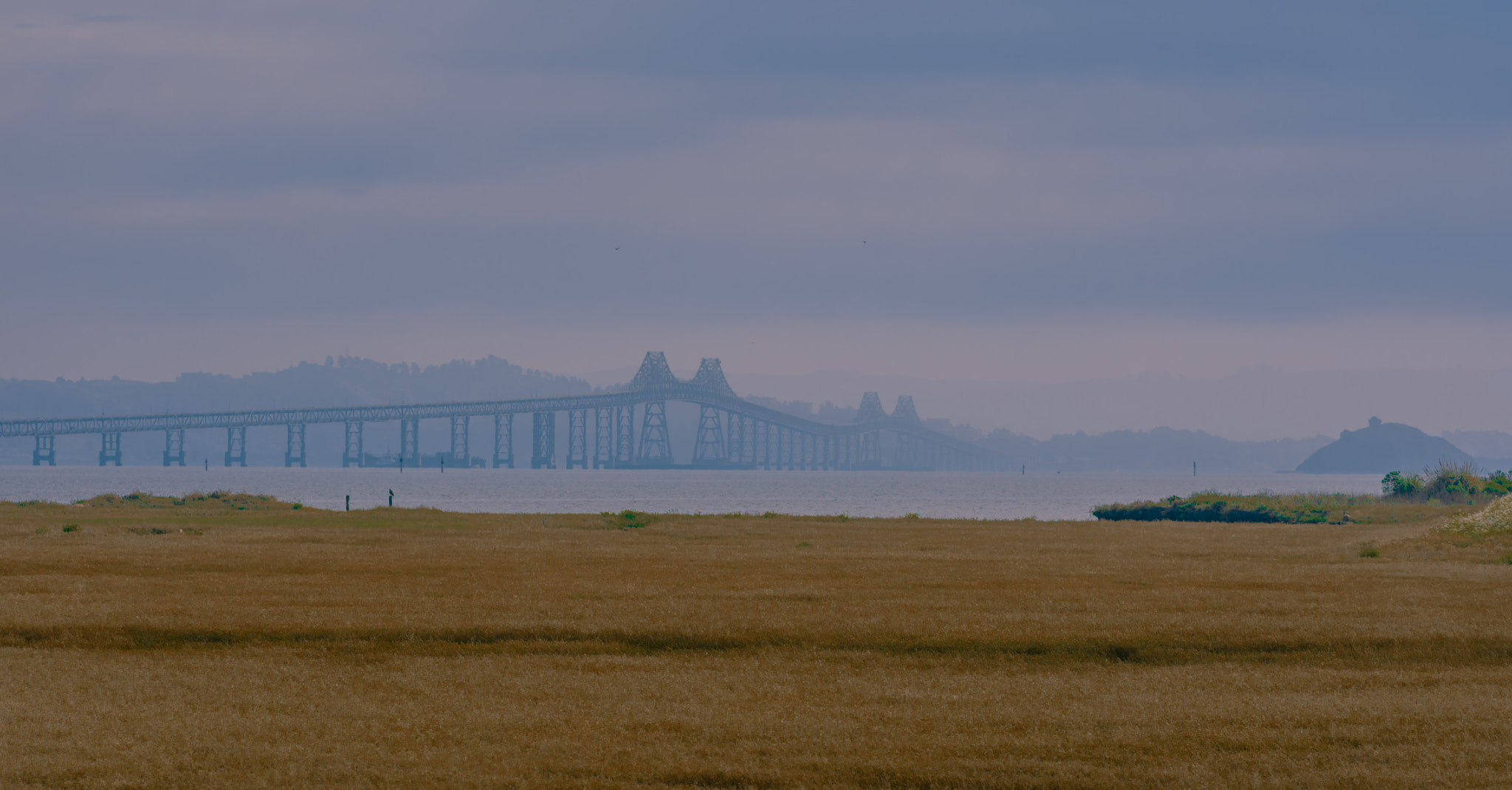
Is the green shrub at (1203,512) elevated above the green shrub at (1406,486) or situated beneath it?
situated beneath

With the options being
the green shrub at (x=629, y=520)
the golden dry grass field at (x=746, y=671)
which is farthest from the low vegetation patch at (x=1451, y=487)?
the green shrub at (x=629, y=520)

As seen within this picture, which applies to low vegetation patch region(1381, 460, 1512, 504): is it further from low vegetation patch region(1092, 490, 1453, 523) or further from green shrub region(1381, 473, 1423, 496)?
low vegetation patch region(1092, 490, 1453, 523)

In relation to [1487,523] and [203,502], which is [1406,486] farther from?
[203,502]

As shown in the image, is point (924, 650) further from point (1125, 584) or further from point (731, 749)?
point (1125, 584)

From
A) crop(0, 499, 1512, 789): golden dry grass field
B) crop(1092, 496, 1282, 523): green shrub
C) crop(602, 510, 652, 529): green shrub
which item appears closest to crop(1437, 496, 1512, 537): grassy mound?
crop(0, 499, 1512, 789): golden dry grass field

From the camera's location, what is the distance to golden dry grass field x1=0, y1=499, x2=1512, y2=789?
39.2ft

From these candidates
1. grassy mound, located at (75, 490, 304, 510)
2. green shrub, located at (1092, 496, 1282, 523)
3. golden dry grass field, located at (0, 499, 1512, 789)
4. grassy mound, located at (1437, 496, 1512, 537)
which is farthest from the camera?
green shrub, located at (1092, 496, 1282, 523)

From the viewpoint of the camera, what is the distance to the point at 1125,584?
25516 mm

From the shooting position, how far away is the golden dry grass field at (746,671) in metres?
11.9

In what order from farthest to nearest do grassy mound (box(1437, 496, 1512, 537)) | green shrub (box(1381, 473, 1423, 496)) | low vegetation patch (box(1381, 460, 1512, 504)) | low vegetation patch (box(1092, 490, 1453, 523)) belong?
green shrub (box(1381, 473, 1423, 496)) → low vegetation patch (box(1381, 460, 1512, 504)) → low vegetation patch (box(1092, 490, 1453, 523)) → grassy mound (box(1437, 496, 1512, 537))

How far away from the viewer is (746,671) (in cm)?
1631

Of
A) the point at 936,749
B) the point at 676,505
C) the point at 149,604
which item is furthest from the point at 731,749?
the point at 676,505

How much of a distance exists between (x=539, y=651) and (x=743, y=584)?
7.48 metres

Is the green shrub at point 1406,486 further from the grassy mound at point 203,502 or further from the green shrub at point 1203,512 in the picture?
the grassy mound at point 203,502
